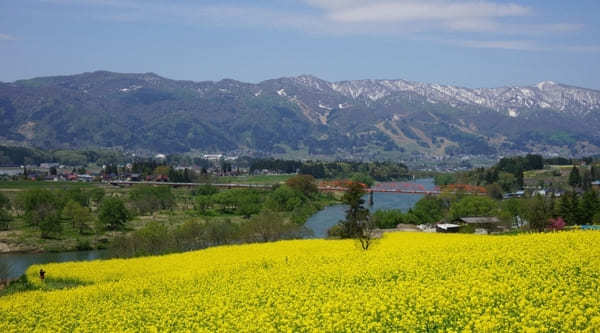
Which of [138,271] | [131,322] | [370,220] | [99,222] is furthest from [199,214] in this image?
[131,322]

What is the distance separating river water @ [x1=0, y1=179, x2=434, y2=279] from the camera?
6338 centimetres

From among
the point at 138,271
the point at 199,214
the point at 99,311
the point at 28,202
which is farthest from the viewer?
the point at 199,214

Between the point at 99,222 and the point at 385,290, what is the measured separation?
83.3 metres

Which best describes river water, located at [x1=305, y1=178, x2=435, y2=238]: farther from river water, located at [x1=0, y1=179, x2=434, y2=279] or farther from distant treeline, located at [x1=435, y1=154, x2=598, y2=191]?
distant treeline, located at [x1=435, y1=154, x2=598, y2=191]

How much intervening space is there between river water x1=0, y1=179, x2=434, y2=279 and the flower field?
15605 millimetres

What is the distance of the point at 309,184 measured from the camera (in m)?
150

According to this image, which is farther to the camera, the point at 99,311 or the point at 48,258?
the point at 48,258

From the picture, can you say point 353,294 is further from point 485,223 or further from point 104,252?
point 104,252

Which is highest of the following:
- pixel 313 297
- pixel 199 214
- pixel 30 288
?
pixel 313 297

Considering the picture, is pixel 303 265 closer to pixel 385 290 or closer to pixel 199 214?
pixel 385 290

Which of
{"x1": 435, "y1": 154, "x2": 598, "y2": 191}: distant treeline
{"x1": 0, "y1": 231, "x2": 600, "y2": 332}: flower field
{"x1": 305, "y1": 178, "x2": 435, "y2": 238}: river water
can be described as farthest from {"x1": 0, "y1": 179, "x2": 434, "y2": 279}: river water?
{"x1": 435, "y1": 154, "x2": 598, "y2": 191}: distant treeline

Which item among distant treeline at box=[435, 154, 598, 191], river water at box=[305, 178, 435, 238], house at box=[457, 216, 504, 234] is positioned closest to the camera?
house at box=[457, 216, 504, 234]

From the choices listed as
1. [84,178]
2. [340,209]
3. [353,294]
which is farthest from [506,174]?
[353,294]

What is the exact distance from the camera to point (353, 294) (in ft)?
70.4
